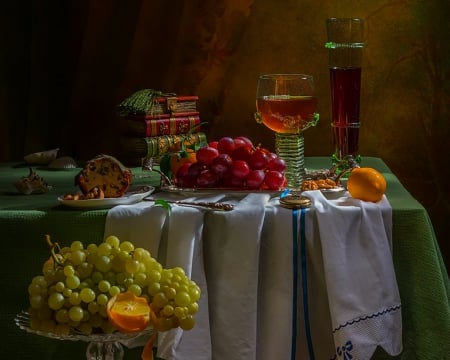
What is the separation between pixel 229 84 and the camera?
3125 mm

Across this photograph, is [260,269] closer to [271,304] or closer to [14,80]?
[271,304]

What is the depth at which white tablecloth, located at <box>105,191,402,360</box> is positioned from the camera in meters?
1.77

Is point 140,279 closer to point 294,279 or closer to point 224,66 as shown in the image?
point 294,279

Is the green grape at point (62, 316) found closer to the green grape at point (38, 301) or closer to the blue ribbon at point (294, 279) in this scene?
the green grape at point (38, 301)

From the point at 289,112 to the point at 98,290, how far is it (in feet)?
3.27

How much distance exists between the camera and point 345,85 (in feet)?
7.72

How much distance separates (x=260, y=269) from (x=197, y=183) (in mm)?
320

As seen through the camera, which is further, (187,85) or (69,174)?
(187,85)

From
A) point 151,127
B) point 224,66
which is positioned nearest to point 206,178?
point 151,127

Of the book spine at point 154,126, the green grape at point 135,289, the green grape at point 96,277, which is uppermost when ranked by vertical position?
the book spine at point 154,126

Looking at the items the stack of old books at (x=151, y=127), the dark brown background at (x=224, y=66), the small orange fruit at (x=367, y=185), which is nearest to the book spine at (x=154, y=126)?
the stack of old books at (x=151, y=127)

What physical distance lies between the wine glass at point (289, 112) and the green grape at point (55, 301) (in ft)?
3.15

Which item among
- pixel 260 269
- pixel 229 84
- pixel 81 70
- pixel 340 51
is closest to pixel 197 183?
pixel 260 269

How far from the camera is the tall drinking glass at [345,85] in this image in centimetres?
235
